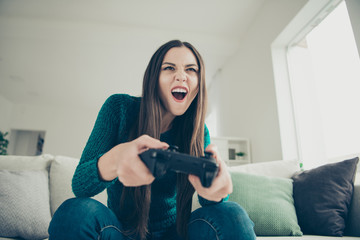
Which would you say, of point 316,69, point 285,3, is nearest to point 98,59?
point 285,3

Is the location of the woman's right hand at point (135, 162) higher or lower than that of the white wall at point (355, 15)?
lower

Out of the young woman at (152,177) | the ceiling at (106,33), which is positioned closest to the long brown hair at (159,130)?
the young woman at (152,177)

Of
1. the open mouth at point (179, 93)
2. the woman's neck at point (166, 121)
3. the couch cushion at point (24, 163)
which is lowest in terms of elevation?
the couch cushion at point (24, 163)

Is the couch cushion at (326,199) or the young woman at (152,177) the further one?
the couch cushion at (326,199)

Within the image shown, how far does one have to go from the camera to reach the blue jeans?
0.59 meters

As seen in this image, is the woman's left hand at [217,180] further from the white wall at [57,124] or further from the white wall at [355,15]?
the white wall at [57,124]

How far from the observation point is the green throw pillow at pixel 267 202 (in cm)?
127

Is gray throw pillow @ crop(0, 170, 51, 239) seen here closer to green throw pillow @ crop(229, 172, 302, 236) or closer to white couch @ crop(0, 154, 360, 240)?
white couch @ crop(0, 154, 360, 240)

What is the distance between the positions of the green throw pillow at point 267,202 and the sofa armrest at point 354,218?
267mm

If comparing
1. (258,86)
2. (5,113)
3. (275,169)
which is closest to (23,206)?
(275,169)

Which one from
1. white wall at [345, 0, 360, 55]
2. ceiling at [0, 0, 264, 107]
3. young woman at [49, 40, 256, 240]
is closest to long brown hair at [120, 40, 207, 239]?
young woman at [49, 40, 256, 240]

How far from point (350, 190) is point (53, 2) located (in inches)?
148

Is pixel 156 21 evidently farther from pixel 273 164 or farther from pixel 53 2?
pixel 273 164

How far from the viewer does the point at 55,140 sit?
6910mm
